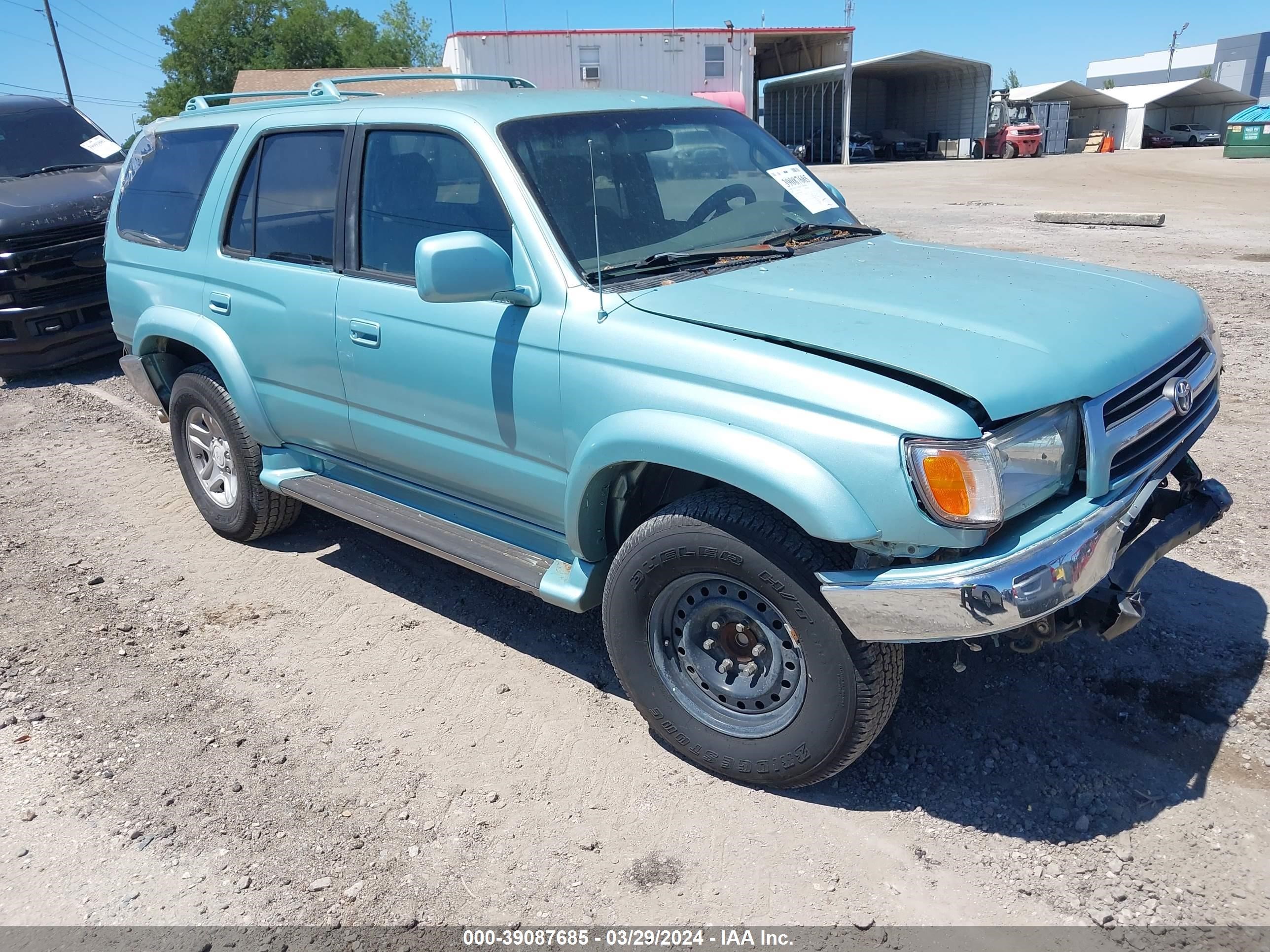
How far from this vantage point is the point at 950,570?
239cm

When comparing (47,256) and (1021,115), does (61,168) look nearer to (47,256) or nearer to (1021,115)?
(47,256)

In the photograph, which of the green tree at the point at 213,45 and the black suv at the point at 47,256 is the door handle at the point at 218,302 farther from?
the green tree at the point at 213,45

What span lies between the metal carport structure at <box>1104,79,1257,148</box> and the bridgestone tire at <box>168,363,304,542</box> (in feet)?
196

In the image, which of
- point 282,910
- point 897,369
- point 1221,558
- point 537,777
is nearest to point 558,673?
point 537,777

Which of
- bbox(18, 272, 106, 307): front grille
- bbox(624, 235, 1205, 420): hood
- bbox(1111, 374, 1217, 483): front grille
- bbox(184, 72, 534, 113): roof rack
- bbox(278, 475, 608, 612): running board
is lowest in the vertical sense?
bbox(278, 475, 608, 612): running board

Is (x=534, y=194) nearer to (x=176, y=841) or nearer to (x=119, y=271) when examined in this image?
(x=176, y=841)

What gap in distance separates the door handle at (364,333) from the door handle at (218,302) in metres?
0.97

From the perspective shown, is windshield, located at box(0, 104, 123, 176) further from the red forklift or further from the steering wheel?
the red forklift

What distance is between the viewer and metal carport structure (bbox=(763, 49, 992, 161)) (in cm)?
4447

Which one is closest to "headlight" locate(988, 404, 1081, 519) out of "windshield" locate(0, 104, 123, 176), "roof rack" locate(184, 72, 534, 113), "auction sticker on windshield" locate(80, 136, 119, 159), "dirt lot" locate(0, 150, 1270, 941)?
"dirt lot" locate(0, 150, 1270, 941)

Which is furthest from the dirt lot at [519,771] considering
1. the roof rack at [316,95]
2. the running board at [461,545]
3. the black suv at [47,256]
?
the black suv at [47,256]

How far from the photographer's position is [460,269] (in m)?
2.95

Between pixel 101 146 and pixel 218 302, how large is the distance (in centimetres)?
698

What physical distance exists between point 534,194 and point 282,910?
7.66ft
